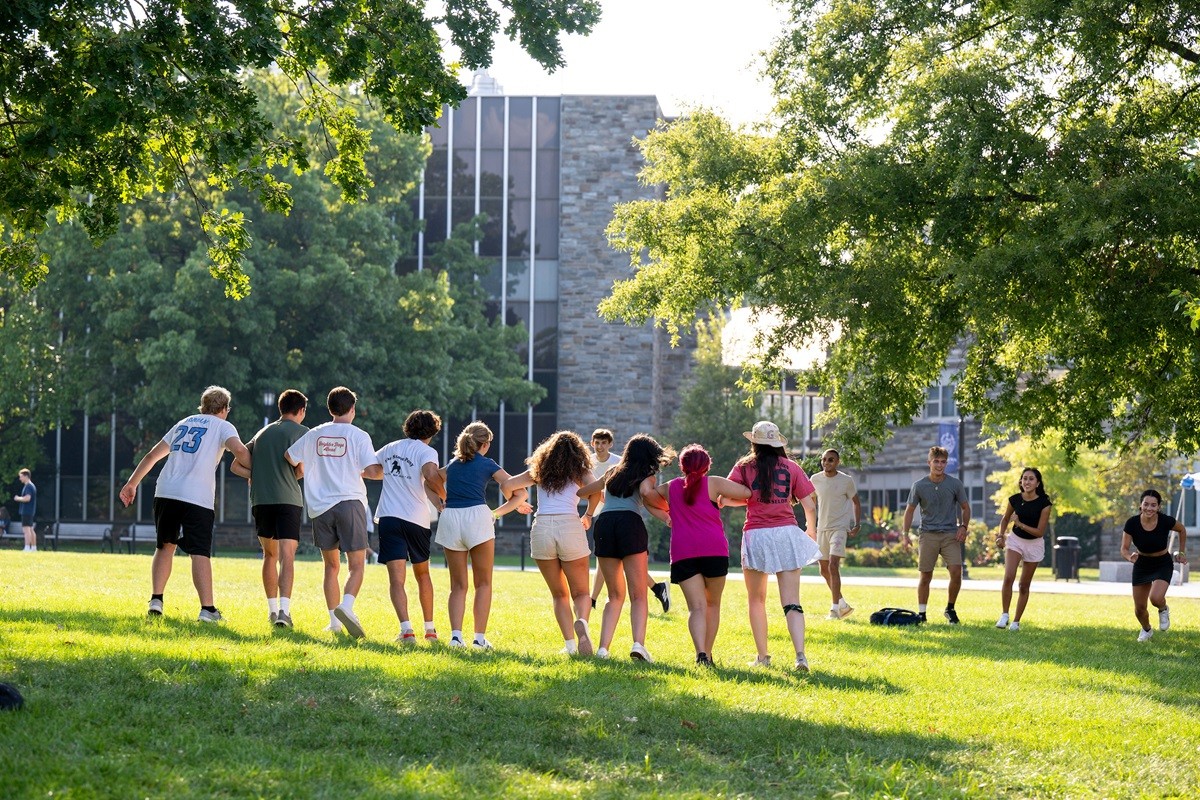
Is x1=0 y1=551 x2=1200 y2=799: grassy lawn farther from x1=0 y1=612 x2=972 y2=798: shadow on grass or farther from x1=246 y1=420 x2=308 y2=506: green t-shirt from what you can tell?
x1=246 y1=420 x2=308 y2=506: green t-shirt

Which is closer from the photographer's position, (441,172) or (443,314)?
(443,314)

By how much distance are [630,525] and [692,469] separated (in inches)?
25.6

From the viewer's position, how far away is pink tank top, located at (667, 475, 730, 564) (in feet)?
36.1

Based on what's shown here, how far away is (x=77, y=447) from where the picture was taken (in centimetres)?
5012

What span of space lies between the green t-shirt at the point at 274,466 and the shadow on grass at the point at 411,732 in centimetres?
214

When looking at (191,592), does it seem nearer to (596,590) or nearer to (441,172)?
(596,590)

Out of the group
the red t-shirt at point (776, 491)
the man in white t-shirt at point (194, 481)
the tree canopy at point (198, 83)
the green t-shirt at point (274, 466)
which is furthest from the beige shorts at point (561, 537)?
the tree canopy at point (198, 83)

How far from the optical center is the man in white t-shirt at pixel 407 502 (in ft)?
38.3

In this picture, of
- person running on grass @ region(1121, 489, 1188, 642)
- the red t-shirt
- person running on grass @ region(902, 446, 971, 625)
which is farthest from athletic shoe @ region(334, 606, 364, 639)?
person running on grass @ region(1121, 489, 1188, 642)

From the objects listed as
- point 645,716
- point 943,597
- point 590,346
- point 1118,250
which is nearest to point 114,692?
point 645,716

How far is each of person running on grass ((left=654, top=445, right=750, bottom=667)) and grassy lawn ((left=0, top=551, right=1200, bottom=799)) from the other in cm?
46

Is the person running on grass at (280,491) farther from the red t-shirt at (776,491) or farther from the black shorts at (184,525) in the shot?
the red t-shirt at (776,491)

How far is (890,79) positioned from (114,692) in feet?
47.8

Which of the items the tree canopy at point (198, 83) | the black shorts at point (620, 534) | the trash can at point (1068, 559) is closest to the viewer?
the tree canopy at point (198, 83)
